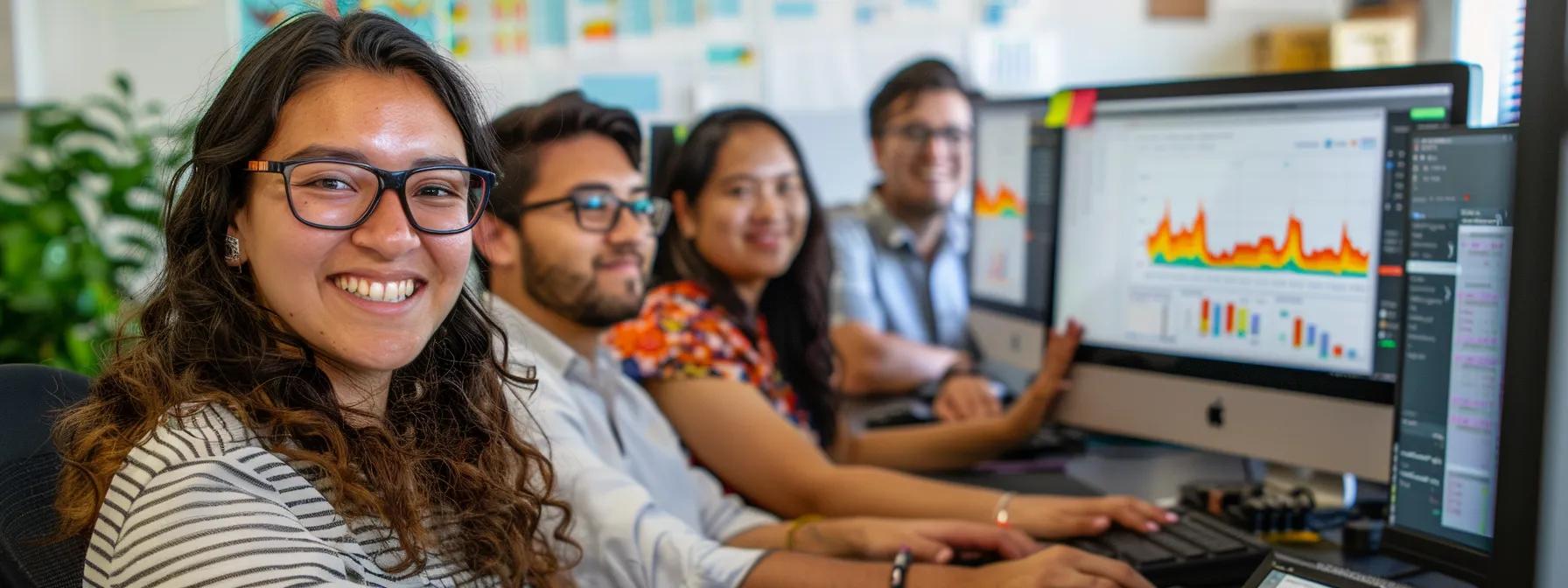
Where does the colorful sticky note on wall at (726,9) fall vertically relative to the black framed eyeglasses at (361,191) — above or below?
above

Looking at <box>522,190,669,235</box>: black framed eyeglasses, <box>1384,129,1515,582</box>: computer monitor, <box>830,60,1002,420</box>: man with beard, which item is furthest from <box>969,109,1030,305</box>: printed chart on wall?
<box>1384,129,1515,582</box>: computer monitor

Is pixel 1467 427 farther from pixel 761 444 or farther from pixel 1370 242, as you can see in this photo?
pixel 761 444

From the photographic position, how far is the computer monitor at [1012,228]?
1.70m

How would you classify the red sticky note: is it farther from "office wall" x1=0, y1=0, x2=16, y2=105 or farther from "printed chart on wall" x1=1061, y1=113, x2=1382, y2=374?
"office wall" x1=0, y1=0, x2=16, y2=105

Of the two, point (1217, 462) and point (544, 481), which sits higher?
point (544, 481)

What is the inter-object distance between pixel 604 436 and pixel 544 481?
0.75 feet

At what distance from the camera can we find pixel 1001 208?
6.22ft

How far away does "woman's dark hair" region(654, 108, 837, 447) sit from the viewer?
1.71 metres

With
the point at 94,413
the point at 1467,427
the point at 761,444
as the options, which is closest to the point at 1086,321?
the point at 761,444

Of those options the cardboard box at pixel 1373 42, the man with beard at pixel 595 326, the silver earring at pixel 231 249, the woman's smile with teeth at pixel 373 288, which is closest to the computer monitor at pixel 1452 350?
the man with beard at pixel 595 326

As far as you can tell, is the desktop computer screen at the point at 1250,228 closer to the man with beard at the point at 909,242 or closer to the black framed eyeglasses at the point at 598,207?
the black framed eyeglasses at the point at 598,207

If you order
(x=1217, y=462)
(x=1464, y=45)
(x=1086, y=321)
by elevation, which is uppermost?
(x=1464, y=45)

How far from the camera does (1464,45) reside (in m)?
2.20

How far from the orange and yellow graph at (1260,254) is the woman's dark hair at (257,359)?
0.87 meters
